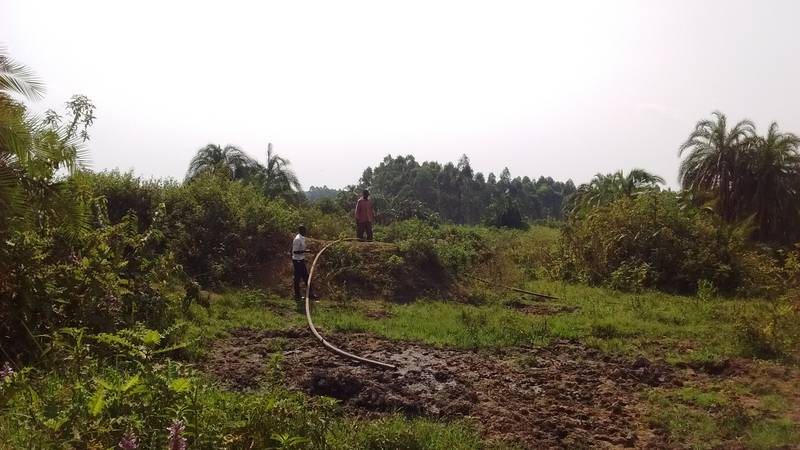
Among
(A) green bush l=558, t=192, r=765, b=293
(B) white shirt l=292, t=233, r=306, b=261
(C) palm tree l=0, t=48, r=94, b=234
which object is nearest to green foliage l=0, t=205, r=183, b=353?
(C) palm tree l=0, t=48, r=94, b=234

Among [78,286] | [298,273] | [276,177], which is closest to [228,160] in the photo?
[276,177]

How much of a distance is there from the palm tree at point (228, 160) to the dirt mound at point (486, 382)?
19.4 m

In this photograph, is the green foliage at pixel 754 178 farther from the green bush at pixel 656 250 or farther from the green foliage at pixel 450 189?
the green foliage at pixel 450 189

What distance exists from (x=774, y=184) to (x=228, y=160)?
22.2 metres

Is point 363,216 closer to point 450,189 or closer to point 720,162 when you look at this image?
point 720,162

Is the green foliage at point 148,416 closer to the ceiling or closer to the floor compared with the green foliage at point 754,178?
closer to the floor

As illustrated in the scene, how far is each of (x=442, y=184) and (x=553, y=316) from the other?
172 feet

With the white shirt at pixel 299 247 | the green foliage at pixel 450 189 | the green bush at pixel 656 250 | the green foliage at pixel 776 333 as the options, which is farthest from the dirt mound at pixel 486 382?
the green foliage at pixel 450 189

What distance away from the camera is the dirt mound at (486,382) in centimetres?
605

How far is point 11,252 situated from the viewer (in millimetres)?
6492

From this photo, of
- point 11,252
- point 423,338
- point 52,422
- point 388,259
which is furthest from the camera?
point 388,259

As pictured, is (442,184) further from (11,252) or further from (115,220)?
(11,252)

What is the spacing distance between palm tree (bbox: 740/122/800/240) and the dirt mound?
15.8m

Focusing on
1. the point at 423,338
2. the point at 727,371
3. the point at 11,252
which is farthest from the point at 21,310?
the point at 727,371
